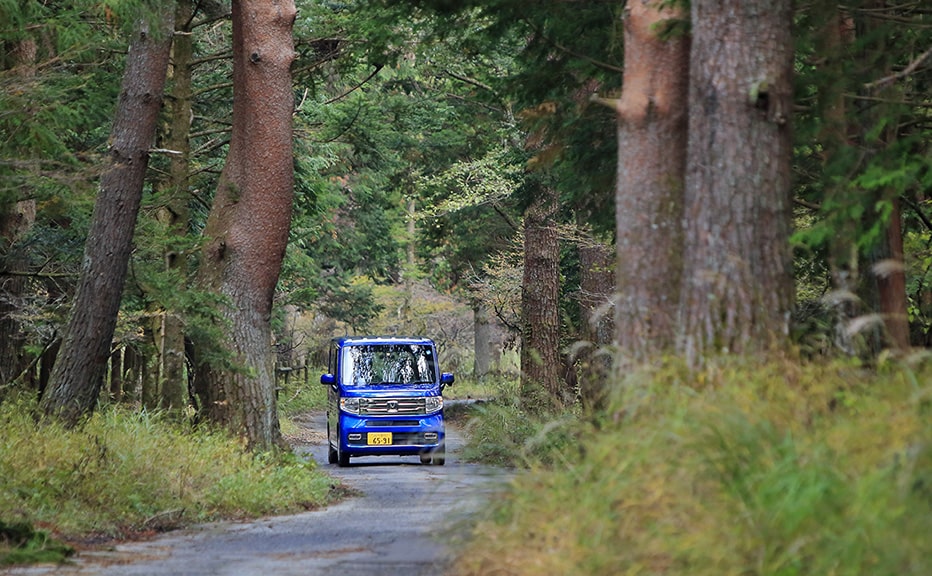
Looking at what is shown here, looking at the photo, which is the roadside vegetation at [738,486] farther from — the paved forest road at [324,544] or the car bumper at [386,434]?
the car bumper at [386,434]

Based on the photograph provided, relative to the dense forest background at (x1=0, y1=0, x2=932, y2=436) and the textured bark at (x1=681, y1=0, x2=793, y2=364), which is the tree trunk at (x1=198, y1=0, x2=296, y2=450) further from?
the textured bark at (x1=681, y1=0, x2=793, y2=364)

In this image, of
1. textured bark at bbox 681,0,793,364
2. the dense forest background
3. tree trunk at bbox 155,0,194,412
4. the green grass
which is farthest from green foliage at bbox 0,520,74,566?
tree trunk at bbox 155,0,194,412

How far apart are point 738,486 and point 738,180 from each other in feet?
9.83

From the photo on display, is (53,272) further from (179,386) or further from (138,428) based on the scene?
(138,428)

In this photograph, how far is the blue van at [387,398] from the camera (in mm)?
24594

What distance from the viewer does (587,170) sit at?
15016 mm

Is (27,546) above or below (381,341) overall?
below

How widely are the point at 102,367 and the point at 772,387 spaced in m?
11.3

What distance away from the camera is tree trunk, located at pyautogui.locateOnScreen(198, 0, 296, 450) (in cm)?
1864

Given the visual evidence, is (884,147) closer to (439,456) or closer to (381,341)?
(439,456)

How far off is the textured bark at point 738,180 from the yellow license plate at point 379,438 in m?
16.0

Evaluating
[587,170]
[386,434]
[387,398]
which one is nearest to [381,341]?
[387,398]

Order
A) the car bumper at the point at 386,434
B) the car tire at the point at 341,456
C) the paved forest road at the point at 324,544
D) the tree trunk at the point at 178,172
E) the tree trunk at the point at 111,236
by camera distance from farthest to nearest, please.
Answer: the car tire at the point at 341,456, the car bumper at the point at 386,434, the tree trunk at the point at 178,172, the tree trunk at the point at 111,236, the paved forest road at the point at 324,544

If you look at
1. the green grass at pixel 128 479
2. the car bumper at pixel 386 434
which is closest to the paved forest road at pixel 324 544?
the green grass at pixel 128 479
